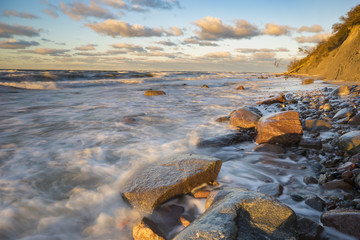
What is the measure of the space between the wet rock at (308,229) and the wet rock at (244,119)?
9.61 ft

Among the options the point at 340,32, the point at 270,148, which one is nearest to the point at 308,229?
the point at 270,148

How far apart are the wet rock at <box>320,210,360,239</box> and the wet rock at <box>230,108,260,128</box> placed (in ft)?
9.36

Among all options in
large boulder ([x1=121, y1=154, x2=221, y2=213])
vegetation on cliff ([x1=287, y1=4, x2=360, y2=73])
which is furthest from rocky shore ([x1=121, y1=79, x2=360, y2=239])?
vegetation on cliff ([x1=287, y1=4, x2=360, y2=73])

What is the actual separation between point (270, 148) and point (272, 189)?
3.90 ft

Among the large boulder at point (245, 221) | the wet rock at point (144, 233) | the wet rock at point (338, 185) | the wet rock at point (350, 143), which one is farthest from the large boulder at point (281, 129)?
the wet rock at point (144, 233)

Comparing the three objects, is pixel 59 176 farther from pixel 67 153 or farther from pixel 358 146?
pixel 358 146

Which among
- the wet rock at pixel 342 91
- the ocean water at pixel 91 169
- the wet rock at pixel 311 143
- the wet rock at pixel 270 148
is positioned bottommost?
the ocean water at pixel 91 169

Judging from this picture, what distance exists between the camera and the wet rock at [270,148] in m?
3.11

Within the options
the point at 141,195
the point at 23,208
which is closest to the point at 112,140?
the point at 23,208

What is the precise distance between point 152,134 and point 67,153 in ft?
5.32

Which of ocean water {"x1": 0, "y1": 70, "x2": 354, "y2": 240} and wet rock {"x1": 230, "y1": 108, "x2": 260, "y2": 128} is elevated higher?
wet rock {"x1": 230, "y1": 108, "x2": 260, "y2": 128}

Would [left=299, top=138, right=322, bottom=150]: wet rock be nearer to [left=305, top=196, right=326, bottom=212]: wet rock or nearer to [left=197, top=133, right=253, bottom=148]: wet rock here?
[left=197, top=133, right=253, bottom=148]: wet rock

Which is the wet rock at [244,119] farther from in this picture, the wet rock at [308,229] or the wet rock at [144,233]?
the wet rock at [144,233]

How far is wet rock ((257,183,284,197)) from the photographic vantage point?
2.05 metres
